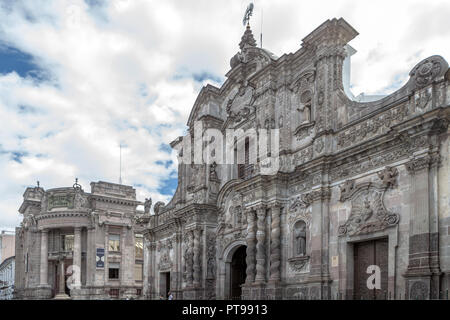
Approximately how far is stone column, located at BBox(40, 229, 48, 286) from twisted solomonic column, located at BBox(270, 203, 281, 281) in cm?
3080

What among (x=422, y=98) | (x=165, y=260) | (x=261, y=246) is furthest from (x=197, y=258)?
(x=422, y=98)

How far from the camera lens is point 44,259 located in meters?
42.2

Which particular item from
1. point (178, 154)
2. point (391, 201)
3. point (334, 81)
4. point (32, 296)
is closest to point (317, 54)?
point (334, 81)

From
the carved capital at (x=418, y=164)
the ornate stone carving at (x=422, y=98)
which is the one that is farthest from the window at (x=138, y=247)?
the ornate stone carving at (x=422, y=98)

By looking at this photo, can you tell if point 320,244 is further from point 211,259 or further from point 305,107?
point 211,259

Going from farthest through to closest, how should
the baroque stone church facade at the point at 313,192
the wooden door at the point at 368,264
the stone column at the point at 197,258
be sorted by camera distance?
the stone column at the point at 197,258
the wooden door at the point at 368,264
the baroque stone church facade at the point at 313,192

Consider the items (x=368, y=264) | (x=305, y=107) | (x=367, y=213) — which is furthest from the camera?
(x=305, y=107)

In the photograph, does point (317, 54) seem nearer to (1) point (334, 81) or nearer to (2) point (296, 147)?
(1) point (334, 81)

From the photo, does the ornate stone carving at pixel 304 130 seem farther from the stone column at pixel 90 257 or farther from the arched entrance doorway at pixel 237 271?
the stone column at pixel 90 257

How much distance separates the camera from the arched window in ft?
57.1

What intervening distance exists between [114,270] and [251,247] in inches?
1083

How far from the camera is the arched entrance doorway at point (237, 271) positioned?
21.7 meters

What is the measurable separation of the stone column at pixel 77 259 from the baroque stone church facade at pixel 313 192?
582 inches

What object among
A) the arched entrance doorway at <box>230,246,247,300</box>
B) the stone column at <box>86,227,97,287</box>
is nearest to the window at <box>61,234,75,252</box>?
the stone column at <box>86,227,97,287</box>
